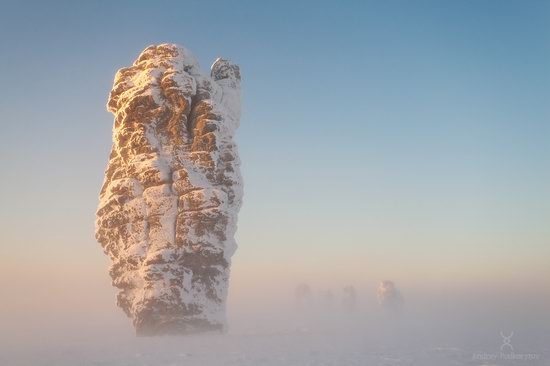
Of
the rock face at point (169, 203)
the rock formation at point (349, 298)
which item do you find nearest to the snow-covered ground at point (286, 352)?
the rock face at point (169, 203)

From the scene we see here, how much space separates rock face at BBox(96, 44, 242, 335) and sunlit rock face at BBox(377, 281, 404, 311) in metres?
64.2

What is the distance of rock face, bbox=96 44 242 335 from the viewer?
2571 cm

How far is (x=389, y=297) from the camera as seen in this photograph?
8381 cm

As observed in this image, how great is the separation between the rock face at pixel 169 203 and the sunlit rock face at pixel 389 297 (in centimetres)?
6418

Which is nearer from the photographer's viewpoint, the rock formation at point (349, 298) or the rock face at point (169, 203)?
the rock face at point (169, 203)

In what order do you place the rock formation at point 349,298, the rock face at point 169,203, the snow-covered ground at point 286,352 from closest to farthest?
the snow-covered ground at point 286,352 < the rock face at point 169,203 < the rock formation at point 349,298

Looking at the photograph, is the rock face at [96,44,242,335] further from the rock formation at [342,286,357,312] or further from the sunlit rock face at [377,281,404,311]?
the rock formation at [342,286,357,312]

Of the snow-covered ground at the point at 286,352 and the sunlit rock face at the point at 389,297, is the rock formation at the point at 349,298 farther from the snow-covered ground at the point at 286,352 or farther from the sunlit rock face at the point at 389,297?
the snow-covered ground at the point at 286,352

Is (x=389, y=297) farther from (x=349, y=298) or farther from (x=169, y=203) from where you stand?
(x=169, y=203)

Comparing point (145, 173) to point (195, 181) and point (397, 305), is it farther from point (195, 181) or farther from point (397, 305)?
point (397, 305)

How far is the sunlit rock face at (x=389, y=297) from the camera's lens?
272ft

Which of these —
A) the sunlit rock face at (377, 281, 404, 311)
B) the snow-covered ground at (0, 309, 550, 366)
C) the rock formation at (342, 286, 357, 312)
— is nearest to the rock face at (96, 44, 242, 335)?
the snow-covered ground at (0, 309, 550, 366)

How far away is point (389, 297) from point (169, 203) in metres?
69.0

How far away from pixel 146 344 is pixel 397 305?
71.9 metres
